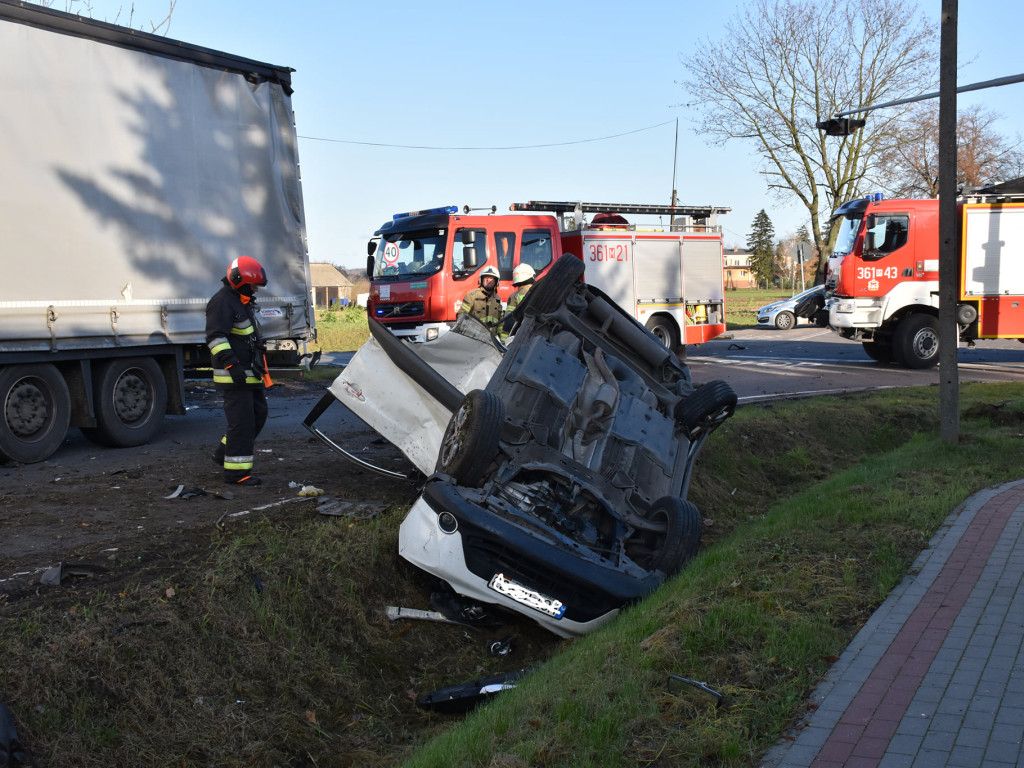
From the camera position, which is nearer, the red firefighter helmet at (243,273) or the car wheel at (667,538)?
the car wheel at (667,538)

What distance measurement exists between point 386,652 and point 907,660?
300cm

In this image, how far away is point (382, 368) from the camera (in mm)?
6930

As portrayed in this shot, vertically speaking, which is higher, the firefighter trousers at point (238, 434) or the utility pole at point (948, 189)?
the utility pole at point (948, 189)

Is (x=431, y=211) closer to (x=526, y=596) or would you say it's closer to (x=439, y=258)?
(x=439, y=258)

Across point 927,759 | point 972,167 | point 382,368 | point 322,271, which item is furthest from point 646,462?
point 322,271

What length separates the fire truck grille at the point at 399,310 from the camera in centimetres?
1506

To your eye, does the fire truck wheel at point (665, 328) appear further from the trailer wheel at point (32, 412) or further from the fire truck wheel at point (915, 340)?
the trailer wheel at point (32, 412)

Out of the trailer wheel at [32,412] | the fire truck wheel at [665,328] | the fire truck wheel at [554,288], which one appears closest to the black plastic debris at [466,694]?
the fire truck wheel at [554,288]

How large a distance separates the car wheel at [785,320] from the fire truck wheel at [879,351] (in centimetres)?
1125

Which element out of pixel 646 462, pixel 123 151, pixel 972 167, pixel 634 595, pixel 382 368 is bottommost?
pixel 634 595

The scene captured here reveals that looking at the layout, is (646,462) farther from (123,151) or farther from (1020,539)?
(123,151)

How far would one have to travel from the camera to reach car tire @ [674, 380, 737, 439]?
23.0 feet

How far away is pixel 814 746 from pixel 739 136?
37.2 m

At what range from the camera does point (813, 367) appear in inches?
717
